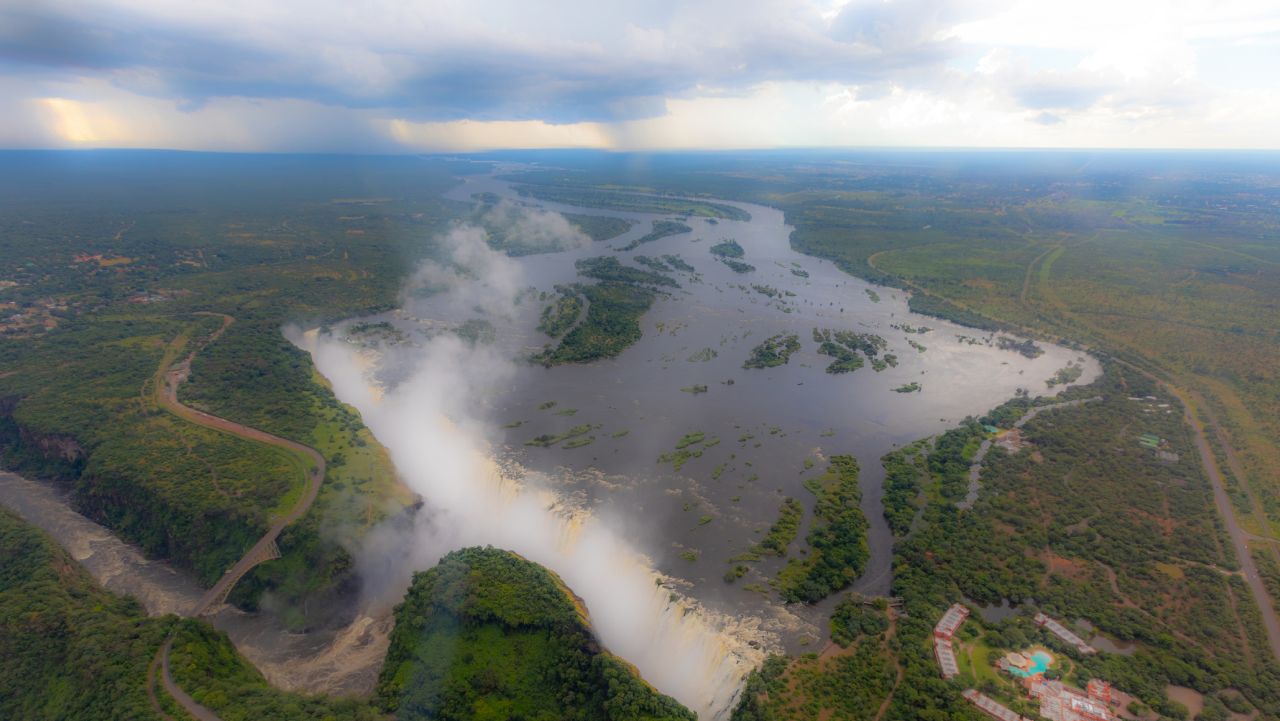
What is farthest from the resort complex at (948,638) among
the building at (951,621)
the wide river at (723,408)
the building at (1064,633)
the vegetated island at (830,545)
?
the vegetated island at (830,545)

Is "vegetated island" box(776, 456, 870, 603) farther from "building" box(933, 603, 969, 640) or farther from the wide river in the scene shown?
"building" box(933, 603, 969, 640)

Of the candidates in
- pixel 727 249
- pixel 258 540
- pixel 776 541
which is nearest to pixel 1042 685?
pixel 776 541

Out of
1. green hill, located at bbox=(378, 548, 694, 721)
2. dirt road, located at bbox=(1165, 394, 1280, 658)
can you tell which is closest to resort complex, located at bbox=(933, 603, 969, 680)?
green hill, located at bbox=(378, 548, 694, 721)

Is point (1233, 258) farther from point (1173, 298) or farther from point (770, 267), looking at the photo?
point (770, 267)

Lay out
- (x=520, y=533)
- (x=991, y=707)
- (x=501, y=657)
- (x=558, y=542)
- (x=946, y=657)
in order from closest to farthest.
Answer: (x=991, y=707)
(x=946, y=657)
(x=501, y=657)
(x=558, y=542)
(x=520, y=533)

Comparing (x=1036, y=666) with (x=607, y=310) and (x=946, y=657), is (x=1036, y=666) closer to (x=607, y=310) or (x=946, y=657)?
(x=946, y=657)

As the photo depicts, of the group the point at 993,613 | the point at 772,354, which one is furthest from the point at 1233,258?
the point at 993,613

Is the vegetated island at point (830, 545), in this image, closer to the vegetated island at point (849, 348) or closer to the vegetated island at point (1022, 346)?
the vegetated island at point (849, 348)
